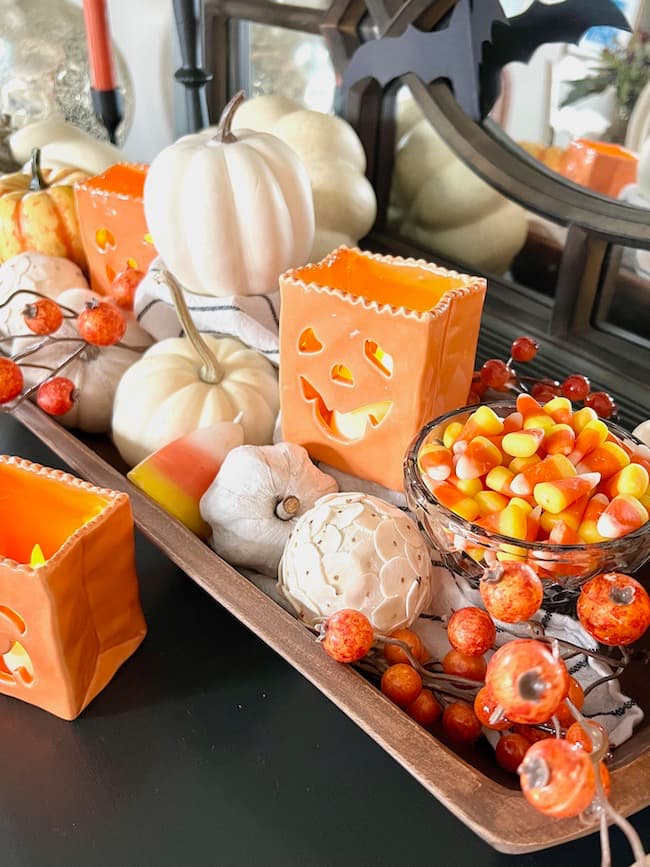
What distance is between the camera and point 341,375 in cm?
58

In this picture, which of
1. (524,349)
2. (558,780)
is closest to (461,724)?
(558,780)

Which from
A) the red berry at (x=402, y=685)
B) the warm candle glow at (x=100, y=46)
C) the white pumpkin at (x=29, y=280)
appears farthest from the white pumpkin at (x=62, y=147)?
the red berry at (x=402, y=685)

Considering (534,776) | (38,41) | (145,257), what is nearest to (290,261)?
(145,257)

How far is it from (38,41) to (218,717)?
1082 millimetres

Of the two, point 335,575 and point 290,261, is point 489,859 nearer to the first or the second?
point 335,575

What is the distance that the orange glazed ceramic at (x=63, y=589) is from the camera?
419 millimetres

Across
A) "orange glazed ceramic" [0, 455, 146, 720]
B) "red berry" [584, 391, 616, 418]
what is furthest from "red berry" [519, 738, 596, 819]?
"red berry" [584, 391, 616, 418]

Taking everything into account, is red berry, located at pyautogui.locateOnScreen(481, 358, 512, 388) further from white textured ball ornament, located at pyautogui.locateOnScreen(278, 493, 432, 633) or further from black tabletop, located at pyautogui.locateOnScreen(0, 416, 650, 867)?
black tabletop, located at pyautogui.locateOnScreen(0, 416, 650, 867)

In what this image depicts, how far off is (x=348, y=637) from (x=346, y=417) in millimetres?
204

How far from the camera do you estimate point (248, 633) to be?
513 mm

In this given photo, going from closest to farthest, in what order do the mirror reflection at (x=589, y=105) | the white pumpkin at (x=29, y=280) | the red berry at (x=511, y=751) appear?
1. the red berry at (x=511, y=751)
2. the mirror reflection at (x=589, y=105)
3. the white pumpkin at (x=29, y=280)

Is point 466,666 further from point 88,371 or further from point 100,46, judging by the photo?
point 100,46

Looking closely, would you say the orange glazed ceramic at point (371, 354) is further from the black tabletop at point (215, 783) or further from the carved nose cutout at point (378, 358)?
the black tabletop at point (215, 783)

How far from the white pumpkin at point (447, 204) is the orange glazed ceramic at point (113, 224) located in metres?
0.28
